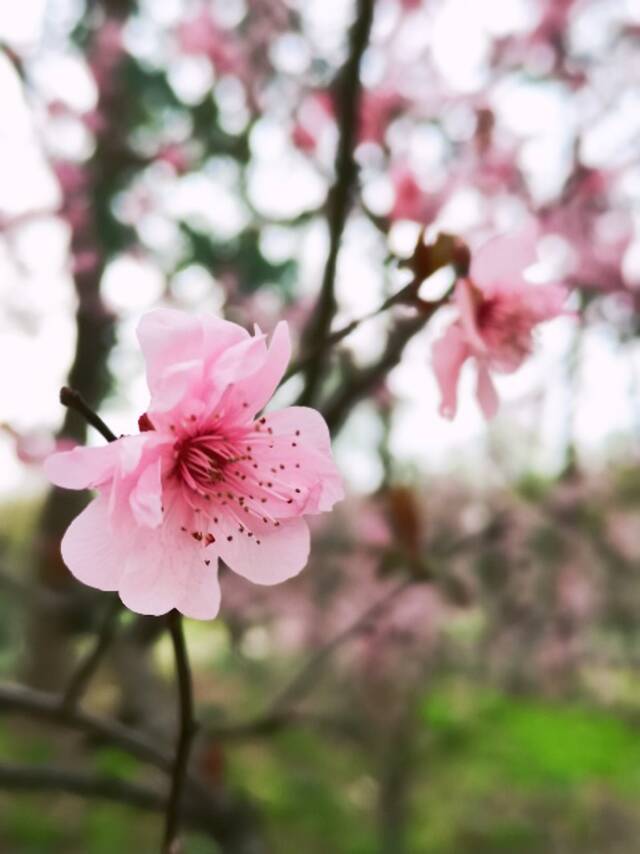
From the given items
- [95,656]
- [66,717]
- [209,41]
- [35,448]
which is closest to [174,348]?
[95,656]

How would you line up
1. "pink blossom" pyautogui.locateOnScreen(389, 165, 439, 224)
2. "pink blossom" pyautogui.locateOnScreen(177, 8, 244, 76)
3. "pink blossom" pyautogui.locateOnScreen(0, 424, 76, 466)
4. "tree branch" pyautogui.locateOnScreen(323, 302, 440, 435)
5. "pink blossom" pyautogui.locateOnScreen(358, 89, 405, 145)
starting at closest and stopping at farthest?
"tree branch" pyautogui.locateOnScreen(323, 302, 440, 435) → "pink blossom" pyautogui.locateOnScreen(389, 165, 439, 224) → "pink blossom" pyautogui.locateOnScreen(0, 424, 76, 466) → "pink blossom" pyautogui.locateOnScreen(358, 89, 405, 145) → "pink blossom" pyautogui.locateOnScreen(177, 8, 244, 76)

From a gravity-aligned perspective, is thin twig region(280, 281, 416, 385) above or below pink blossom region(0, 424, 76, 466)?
below

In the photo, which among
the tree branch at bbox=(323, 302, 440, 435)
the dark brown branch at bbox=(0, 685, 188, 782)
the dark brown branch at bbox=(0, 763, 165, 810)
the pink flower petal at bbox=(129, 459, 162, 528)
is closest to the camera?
the pink flower petal at bbox=(129, 459, 162, 528)

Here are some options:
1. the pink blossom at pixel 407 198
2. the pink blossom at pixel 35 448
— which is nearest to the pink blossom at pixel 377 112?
the pink blossom at pixel 407 198

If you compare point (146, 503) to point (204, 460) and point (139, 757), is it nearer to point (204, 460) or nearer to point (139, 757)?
point (204, 460)

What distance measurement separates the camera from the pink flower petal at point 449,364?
69 centimetres

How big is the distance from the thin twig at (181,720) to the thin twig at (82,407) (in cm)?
11

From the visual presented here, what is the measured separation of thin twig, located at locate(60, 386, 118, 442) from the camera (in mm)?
474

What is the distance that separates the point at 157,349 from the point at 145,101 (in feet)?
9.89

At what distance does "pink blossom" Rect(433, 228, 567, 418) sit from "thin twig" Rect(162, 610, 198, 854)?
1.00 feet

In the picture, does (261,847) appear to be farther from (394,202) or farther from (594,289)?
(594,289)

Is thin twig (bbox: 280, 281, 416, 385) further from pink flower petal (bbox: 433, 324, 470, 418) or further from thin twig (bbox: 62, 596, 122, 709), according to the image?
thin twig (bbox: 62, 596, 122, 709)

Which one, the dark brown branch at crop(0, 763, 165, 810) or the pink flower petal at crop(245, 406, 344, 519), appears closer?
the pink flower petal at crop(245, 406, 344, 519)

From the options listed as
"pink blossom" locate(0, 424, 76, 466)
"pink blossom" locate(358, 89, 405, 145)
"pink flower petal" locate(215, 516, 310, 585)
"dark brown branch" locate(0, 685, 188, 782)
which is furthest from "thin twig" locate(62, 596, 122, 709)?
"pink blossom" locate(358, 89, 405, 145)
